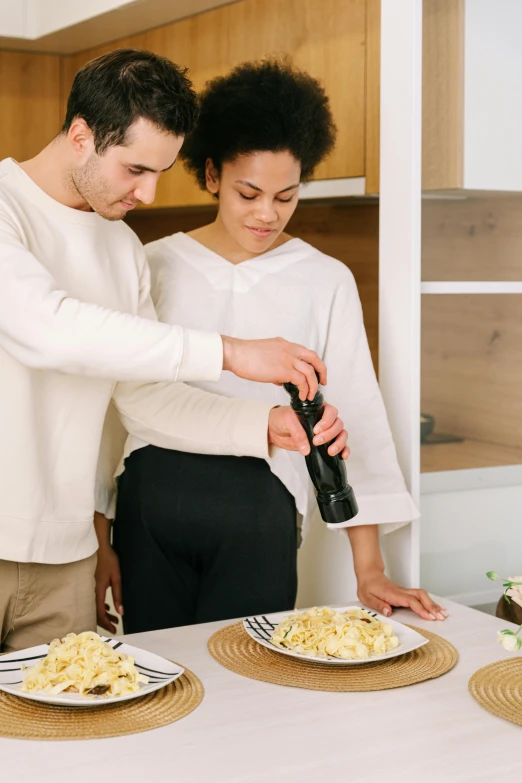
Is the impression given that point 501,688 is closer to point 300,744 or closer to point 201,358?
point 300,744

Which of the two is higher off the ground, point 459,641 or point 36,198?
→ point 36,198

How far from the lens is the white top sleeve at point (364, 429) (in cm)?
162

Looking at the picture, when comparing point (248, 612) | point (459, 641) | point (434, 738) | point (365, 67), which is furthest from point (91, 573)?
point (365, 67)

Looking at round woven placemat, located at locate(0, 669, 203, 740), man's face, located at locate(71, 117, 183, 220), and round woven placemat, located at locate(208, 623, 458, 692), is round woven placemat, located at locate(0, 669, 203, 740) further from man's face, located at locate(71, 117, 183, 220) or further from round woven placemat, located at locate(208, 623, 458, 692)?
man's face, located at locate(71, 117, 183, 220)

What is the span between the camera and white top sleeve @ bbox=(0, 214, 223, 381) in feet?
3.83

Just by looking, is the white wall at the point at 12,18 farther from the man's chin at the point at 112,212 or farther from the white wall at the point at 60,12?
the man's chin at the point at 112,212

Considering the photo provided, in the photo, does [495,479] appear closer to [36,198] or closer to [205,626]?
[205,626]

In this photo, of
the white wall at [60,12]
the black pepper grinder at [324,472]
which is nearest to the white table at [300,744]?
the black pepper grinder at [324,472]

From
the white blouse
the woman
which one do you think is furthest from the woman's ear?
the white blouse

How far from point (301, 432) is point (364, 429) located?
0.31 m

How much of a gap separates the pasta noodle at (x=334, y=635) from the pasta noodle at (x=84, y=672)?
222 mm

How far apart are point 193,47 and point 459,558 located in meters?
1.51

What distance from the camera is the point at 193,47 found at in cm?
255

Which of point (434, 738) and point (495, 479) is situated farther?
point (495, 479)
